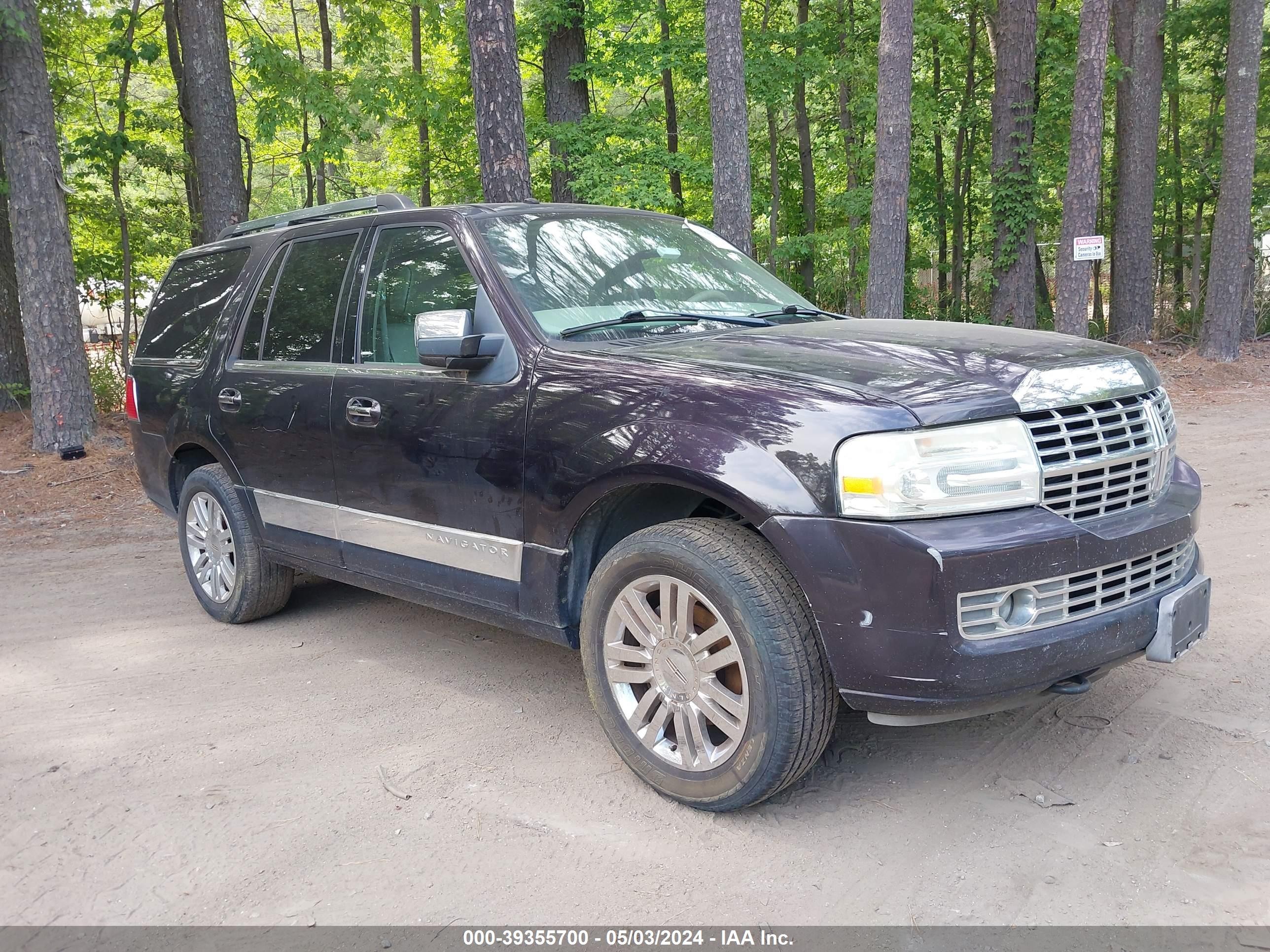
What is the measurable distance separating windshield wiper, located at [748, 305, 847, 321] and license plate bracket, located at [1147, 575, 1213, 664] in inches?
70.4

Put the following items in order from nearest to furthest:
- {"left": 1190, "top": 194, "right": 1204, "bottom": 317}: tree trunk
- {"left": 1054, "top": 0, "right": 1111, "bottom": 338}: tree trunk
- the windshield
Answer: the windshield → {"left": 1054, "top": 0, "right": 1111, "bottom": 338}: tree trunk → {"left": 1190, "top": 194, "right": 1204, "bottom": 317}: tree trunk

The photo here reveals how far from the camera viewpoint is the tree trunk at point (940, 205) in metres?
21.1

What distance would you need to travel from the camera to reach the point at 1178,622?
298 centimetres

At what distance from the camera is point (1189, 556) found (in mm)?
3275

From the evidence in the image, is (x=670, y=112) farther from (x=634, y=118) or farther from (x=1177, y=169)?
(x=1177, y=169)

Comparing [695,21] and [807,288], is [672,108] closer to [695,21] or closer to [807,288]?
[695,21]

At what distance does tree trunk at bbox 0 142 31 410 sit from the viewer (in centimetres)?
1203

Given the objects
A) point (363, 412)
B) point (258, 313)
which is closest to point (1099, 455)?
point (363, 412)

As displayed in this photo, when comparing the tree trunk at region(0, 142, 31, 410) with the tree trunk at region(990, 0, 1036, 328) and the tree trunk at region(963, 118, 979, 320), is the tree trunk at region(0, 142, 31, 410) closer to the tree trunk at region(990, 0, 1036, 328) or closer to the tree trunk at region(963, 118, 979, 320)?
the tree trunk at region(990, 0, 1036, 328)

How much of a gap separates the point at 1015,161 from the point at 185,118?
13.1 meters

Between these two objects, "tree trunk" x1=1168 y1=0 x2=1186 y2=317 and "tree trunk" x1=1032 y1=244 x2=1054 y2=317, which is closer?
"tree trunk" x1=1168 y1=0 x2=1186 y2=317

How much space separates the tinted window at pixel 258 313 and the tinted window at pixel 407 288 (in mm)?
864

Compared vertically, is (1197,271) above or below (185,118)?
below

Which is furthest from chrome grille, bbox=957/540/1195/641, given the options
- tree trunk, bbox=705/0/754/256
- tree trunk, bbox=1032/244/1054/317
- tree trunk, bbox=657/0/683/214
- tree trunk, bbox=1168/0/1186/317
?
tree trunk, bbox=1032/244/1054/317
